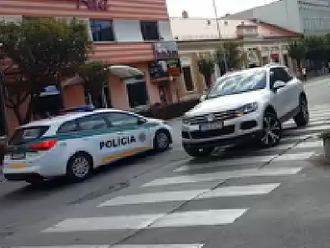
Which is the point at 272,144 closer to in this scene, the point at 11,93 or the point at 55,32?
the point at 55,32

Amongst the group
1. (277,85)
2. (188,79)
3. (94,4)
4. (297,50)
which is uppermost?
(94,4)

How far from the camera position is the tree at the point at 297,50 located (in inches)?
2125

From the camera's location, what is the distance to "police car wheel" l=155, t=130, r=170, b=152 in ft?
40.9

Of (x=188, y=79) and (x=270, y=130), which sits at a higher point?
(x=188, y=79)

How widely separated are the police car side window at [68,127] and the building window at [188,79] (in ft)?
91.0

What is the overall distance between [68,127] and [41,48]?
8805mm

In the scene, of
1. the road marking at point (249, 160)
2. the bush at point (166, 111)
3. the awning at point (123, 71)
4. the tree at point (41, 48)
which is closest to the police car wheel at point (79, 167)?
the road marking at point (249, 160)

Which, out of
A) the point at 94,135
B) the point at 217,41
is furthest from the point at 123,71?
the point at 94,135

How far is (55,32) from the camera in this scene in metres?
18.4

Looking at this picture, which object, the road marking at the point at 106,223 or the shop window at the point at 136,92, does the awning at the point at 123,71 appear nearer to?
the shop window at the point at 136,92

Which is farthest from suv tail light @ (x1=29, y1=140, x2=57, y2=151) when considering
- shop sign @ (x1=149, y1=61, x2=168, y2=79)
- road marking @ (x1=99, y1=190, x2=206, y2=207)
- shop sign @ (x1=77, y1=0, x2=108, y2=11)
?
shop sign @ (x1=149, y1=61, x2=168, y2=79)

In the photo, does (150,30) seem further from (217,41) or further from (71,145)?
(71,145)

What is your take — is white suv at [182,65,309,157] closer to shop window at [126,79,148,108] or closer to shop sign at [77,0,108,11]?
shop sign at [77,0,108,11]

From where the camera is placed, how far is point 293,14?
62.6 meters
